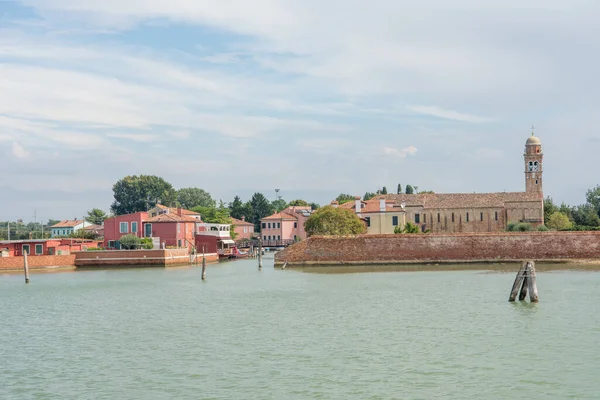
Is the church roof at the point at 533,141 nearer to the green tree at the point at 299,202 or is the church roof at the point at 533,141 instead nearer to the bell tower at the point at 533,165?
the bell tower at the point at 533,165

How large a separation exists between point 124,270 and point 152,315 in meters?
30.5

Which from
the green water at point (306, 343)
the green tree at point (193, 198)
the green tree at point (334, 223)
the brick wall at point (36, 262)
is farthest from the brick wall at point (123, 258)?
the green tree at point (193, 198)

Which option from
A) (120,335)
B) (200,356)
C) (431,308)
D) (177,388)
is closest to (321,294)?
(431,308)

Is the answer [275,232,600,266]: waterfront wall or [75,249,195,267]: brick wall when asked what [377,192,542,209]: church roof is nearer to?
[275,232,600,266]: waterfront wall

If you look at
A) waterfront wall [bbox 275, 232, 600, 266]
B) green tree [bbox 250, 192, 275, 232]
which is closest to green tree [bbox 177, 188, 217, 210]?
green tree [bbox 250, 192, 275, 232]

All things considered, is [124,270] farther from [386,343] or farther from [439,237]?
[386,343]

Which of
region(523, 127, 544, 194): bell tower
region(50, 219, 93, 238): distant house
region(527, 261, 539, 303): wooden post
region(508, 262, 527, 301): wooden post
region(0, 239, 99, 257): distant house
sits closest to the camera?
region(527, 261, 539, 303): wooden post

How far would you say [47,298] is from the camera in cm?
3606

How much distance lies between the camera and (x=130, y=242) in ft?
211

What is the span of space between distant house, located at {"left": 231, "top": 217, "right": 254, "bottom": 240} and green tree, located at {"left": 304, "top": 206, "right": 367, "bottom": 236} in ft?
118

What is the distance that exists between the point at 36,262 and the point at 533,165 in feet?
172

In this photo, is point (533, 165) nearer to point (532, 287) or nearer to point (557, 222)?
point (557, 222)

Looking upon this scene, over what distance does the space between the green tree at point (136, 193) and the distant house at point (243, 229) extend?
19.8 meters

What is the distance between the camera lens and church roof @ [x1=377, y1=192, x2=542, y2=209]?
251 feet
